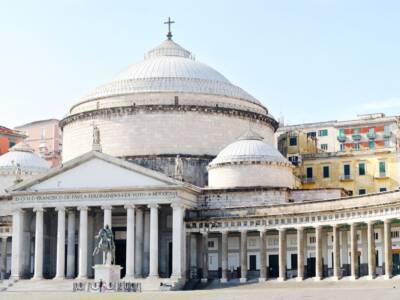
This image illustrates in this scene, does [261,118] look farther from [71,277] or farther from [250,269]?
[71,277]

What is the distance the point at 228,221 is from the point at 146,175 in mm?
7503

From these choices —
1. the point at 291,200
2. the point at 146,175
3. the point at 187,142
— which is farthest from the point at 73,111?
the point at 291,200

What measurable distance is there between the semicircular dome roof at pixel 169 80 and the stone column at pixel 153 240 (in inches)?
617

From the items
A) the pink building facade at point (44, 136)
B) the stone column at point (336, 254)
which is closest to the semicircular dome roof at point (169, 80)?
the stone column at point (336, 254)

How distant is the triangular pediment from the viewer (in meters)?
77.2

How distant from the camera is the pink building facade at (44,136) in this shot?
433ft

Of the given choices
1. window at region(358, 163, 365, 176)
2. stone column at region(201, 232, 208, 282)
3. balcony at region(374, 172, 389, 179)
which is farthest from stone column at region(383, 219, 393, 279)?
window at region(358, 163, 365, 176)

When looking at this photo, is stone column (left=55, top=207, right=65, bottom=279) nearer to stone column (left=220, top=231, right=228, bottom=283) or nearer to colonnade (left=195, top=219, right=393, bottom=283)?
colonnade (left=195, top=219, right=393, bottom=283)

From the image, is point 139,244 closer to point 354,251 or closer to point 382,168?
point 354,251

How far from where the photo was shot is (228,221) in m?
77.2

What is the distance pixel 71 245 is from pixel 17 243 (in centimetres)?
461

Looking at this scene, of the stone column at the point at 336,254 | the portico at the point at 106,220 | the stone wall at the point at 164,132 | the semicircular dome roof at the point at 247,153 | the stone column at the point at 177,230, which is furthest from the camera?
the stone wall at the point at 164,132

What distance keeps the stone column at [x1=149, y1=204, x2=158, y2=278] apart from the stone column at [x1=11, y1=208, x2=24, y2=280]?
1162 cm

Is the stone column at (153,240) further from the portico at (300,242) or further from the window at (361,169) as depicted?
the window at (361,169)
